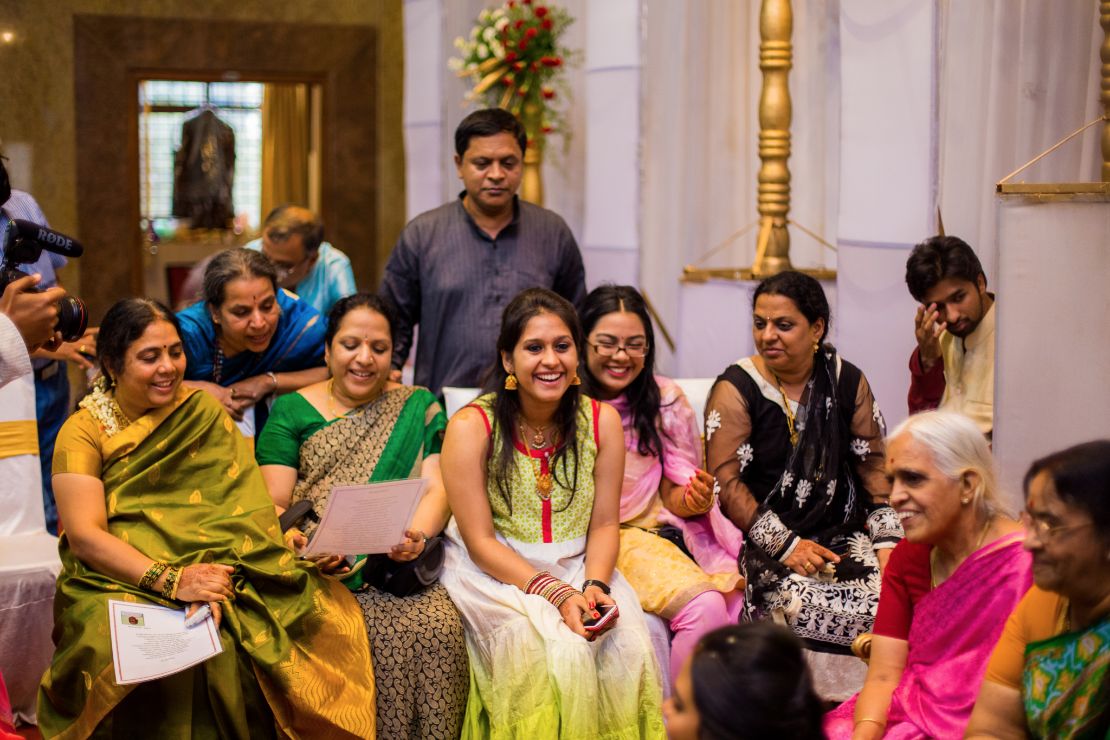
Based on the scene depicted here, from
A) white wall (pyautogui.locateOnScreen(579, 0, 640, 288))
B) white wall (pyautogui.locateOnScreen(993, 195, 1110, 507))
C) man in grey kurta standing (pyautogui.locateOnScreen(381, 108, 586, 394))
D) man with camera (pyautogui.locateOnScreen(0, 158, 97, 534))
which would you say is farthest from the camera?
white wall (pyautogui.locateOnScreen(579, 0, 640, 288))

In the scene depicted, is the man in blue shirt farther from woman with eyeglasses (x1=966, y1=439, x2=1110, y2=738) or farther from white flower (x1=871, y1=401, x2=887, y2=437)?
woman with eyeglasses (x1=966, y1=439, x2=1110, y2=738)

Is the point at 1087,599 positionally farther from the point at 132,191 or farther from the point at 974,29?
the point at 132,191

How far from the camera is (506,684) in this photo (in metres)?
2.90

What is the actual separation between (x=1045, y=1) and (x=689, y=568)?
1.88m

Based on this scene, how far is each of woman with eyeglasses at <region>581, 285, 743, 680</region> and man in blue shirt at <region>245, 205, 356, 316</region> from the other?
146 centimetres

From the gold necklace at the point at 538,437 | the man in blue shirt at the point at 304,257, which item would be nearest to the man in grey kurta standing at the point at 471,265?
the man in blue shirt at the point at 304,257

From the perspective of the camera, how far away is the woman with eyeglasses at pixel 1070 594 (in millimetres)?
1901

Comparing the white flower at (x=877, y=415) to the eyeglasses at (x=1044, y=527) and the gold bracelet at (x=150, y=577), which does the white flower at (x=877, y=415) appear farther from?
the gold bracelet at (x=150, y=577)

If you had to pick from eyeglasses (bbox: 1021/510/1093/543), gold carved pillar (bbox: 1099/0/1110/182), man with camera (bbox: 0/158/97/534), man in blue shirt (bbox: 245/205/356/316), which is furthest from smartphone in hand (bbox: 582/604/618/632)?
man in blue shirt (bbox: 245/205/356/316)

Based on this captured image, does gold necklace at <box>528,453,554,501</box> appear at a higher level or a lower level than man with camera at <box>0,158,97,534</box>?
lower

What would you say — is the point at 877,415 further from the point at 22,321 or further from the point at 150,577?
the point at 22,321

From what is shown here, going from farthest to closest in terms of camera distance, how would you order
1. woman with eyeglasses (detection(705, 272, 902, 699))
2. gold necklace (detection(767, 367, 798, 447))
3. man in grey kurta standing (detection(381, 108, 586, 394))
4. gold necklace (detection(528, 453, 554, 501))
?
man in grey kurta standing (detection(381, 108, 586, 394)) < gold necklace (detection(767, 367, 798, 447)) < woman with eyeglasses (detection(705, 272, 902, 699)) < gold necklace (detection(528, 453, 554, 501))

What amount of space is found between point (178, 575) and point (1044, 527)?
1920 millimetres

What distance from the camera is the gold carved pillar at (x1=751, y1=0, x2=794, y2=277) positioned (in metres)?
4.90
